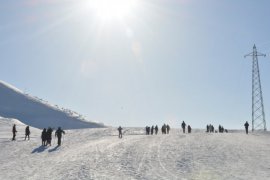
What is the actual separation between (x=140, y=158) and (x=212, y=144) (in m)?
10.00

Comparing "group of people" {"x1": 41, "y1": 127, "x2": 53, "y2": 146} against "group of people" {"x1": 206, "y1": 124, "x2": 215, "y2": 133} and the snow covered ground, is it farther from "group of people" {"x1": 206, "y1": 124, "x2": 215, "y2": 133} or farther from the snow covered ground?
"group of people" {"x1": 206, "y1": 124, "x2": 215, "y2": 133}

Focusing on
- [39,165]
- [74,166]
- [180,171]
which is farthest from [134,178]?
[39,165]

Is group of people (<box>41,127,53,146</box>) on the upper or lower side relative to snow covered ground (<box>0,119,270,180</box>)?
upper

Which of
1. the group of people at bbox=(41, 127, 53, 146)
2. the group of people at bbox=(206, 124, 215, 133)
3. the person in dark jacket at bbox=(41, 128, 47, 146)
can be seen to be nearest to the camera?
the person in dark jacket at bbox=(41, 128, 47, 146)

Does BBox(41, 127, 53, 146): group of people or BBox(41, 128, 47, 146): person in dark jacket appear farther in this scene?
BBox(41, 127, 53, 146): group of people

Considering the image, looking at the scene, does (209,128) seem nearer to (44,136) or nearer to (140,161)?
(44,136)

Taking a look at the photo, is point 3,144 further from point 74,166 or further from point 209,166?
point 209,166

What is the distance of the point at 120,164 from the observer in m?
31.1

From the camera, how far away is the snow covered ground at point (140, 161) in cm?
2753

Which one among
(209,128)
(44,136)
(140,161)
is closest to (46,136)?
(44,136)

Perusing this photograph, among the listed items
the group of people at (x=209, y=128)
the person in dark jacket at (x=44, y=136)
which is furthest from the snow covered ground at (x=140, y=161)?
the group of people at (x=209, y=128)

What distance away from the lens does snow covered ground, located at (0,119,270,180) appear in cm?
2753

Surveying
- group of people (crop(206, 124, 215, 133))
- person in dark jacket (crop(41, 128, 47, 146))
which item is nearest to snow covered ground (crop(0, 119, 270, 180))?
person in dark jacket (crop(41, 128, 47, 146))

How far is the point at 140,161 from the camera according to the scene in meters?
31.9
